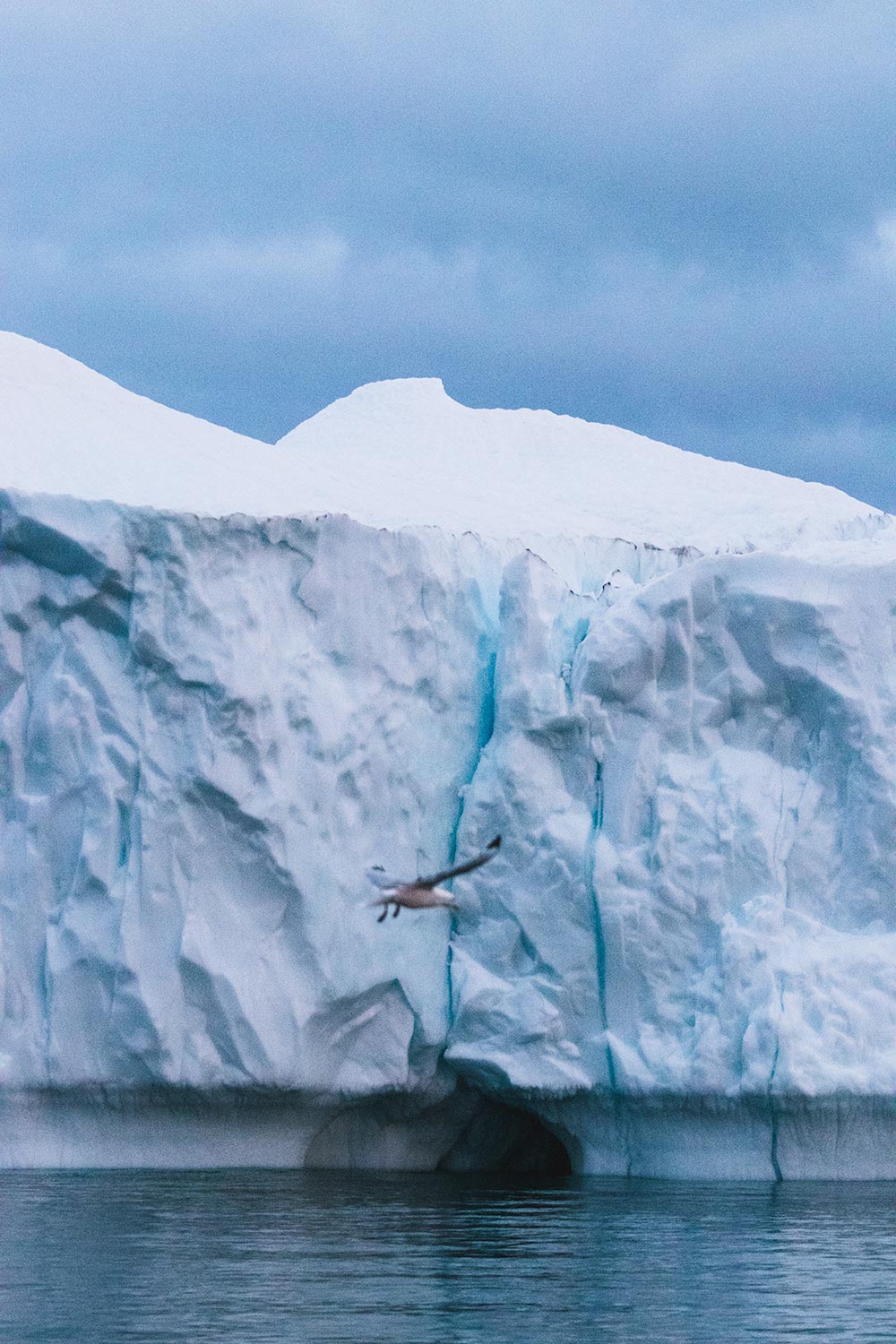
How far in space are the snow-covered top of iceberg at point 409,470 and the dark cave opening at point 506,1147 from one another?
18.2 ft

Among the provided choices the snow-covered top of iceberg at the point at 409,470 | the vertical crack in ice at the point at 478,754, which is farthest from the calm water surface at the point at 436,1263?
the snow-covered top of iceberg at the point at 409,470

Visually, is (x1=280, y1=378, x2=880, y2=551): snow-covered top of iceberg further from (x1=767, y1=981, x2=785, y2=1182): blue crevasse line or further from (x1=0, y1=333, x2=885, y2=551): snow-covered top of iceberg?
(x1=767, y1=981, x2=785, y2=1182): blue crevasse line

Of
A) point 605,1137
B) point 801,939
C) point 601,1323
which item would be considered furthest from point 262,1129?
point 601,1323

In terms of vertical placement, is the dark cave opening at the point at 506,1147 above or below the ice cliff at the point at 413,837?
below

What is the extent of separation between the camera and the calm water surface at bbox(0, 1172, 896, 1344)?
923 cm

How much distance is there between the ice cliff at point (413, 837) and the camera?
16.6 m

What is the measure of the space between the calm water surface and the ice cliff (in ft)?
3.99

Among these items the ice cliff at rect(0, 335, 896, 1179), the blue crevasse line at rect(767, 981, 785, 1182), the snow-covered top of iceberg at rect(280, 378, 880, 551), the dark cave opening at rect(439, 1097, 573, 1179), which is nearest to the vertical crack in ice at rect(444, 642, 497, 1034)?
the ice cliff at rect(0, 335, 896, 1179)

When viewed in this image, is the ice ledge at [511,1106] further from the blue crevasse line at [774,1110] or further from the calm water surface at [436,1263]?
the calm water surface at [436,1263]

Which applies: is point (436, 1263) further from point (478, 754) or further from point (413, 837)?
point (478, 754)

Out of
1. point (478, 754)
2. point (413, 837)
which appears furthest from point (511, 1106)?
point (478, 754)

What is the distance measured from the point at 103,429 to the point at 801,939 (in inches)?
320

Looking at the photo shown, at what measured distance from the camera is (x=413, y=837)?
1773 centimetres

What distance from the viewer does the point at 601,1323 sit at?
30.9 feet
